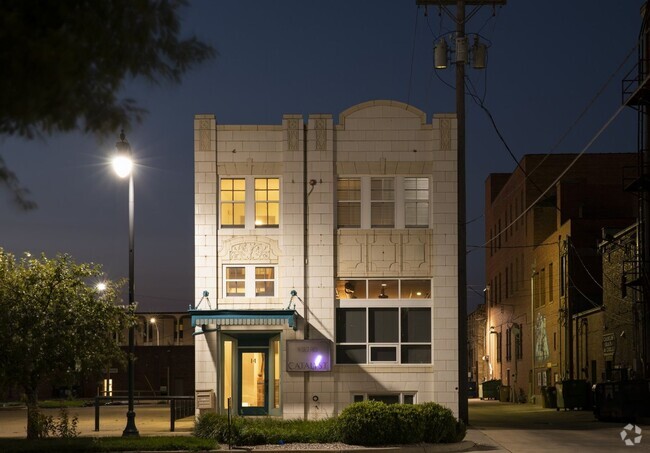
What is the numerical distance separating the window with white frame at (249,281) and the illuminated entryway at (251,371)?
1.26 metres

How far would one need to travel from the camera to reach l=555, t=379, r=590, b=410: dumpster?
4822cm

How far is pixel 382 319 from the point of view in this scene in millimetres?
31656

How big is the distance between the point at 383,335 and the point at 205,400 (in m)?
5.55

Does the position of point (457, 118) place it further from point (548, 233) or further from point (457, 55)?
point (548, 233)

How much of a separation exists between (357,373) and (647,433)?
8.31 meters

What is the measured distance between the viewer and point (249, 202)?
31.7 meters

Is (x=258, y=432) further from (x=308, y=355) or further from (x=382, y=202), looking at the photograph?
(x=382, y=202)

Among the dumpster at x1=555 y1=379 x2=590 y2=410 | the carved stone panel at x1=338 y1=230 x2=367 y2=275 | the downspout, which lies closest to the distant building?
the dumpster at x1=555 y1=379 x2=590 y2=410

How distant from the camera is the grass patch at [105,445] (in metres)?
22.6

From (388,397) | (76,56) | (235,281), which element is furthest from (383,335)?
(76,56)

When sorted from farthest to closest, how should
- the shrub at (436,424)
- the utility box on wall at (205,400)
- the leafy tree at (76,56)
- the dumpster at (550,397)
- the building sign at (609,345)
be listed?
the dumpster at (550,397) < the building sign at (609,345) < the utility box on wall at (205,400) < the shrub at (436,424) < the leafy tree at (76,56)

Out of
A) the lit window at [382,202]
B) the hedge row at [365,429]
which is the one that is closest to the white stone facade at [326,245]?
the lit window at [382,202]

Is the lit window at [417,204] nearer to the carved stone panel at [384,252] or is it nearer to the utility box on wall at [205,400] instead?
the carved stone panel at [384,252]

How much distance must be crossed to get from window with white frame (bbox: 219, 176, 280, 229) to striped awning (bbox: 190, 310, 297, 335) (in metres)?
2.84
